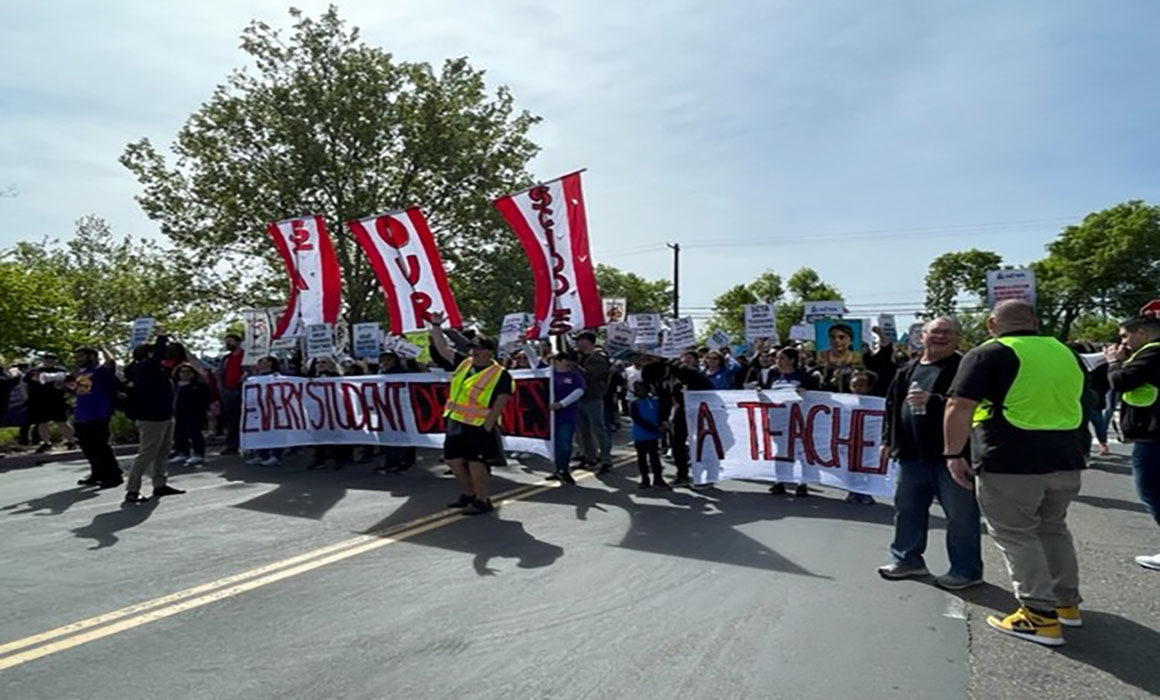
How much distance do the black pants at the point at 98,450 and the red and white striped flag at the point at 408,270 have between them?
380 cm

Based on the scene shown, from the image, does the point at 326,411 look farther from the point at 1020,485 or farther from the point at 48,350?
the point at 48,350

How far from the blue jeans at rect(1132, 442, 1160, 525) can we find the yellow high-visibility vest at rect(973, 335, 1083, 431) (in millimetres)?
2075

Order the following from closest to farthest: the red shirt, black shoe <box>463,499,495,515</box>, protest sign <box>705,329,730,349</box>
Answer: black shoe <box>463,499,495,515</box>
the red shirt
protest sign <box>705,329,730,349</box>

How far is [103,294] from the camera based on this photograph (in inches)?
1401

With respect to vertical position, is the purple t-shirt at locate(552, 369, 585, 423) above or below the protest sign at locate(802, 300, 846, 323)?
below

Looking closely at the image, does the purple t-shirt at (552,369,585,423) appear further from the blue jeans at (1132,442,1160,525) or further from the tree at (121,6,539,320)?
the tree at (121,6,539,320)

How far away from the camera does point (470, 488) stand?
771 cm

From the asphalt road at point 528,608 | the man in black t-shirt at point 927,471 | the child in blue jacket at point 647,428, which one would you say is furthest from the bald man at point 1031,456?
the child in blue jacket at point 647,428

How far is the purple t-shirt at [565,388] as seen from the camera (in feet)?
31.5

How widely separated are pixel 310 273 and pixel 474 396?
5.90 metres

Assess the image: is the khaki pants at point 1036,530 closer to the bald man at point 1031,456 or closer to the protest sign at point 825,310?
the bald man at point 1031,456

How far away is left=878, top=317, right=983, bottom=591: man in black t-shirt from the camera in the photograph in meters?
5.01

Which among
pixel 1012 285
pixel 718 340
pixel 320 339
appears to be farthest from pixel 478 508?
pixel 718 340

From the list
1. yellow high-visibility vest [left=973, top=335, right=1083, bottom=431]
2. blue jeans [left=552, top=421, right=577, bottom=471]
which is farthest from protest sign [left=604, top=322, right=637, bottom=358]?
yellow high-visibility vest [left=973, top=335, right=1083, bottom=431]
